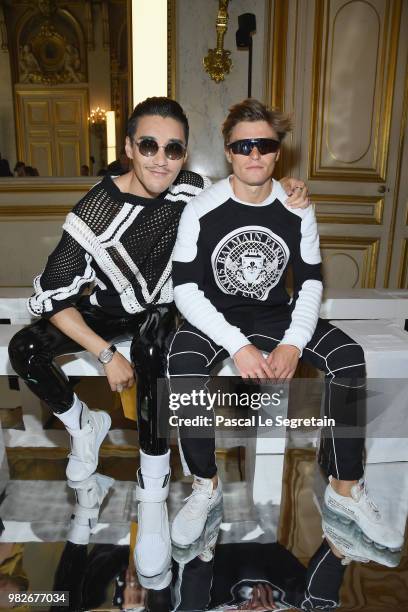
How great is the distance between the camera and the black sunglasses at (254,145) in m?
1.58

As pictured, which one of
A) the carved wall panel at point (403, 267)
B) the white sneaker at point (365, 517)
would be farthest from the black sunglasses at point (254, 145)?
the carved wall panel at point (403, 267)

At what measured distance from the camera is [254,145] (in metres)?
1.58

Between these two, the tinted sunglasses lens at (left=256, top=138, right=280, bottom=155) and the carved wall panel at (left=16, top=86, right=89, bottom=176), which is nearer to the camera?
the tinted sunglasses lens at (left=256, top=138, right=280, bottom=155)

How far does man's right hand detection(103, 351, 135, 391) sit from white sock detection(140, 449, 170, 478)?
0.24 meters

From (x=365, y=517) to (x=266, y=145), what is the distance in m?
1.23

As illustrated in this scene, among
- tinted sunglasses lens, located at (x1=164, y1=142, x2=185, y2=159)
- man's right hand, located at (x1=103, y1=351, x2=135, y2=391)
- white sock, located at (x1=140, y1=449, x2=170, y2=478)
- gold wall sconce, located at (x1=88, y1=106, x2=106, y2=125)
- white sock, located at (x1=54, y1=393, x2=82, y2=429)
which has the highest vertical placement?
gold wall sconce, located at (x1=88, y1=106, x2=106, y2=125)

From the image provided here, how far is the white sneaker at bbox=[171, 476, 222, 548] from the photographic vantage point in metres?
1.49

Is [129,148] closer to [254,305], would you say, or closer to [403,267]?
[254,305]

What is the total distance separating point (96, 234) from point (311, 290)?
77cm

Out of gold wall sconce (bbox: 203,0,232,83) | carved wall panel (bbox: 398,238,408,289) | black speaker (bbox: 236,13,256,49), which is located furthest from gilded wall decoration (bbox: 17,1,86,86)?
carved wall panel (bbox: 398,238,408,289)

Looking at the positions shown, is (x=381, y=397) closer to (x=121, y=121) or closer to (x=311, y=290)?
(x=311, y=290)

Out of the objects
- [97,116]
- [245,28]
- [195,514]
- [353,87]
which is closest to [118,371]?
[195,514]

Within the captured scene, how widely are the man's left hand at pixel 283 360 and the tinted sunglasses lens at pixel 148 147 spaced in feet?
2.50

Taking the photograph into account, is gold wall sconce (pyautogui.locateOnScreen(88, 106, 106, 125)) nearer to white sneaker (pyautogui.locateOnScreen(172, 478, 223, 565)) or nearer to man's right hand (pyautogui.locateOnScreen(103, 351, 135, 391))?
man's right hand (pyautogui.locateOnScreen(103, 351, 135, 391))
